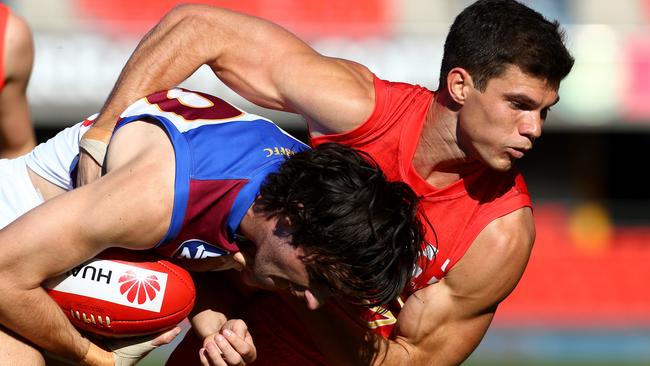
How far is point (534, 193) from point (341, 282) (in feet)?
46.7

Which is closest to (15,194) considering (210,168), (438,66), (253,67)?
(210,168)

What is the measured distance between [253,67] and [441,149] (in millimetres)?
866

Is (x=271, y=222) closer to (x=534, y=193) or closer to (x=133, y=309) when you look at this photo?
(x=133, y=309)

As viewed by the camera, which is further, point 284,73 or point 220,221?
point 284,73

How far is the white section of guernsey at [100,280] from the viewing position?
3.62 metres

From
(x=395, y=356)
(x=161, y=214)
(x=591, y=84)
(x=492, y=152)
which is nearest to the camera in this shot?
(x=161, y=214)

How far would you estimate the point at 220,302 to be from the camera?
4.29 m

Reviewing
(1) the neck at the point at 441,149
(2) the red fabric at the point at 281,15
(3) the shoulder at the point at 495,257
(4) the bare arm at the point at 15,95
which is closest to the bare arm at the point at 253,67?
(1) the neck at the point at 441,149

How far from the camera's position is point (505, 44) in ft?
13.4

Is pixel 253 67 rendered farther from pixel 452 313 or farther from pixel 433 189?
pixel 452 313

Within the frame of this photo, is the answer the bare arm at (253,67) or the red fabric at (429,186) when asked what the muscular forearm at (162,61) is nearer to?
the bare arm at (253,67)

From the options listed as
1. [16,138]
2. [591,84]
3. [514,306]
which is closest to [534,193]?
[591,84]

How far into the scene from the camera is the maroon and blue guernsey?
350cm

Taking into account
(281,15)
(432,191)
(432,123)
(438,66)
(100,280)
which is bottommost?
(438,66)
